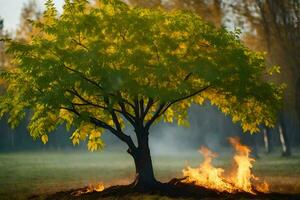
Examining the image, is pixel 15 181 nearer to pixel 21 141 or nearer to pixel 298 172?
pixel 298 172

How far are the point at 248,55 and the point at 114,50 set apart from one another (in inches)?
221

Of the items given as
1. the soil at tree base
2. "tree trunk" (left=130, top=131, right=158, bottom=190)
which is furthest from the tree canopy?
the soil at tree base

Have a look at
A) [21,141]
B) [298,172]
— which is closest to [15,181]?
[298,172]

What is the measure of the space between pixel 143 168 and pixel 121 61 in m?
5.03

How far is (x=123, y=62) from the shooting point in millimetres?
18578

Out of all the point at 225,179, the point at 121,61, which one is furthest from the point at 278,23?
the point at 121,61

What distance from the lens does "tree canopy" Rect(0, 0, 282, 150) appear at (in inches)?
696

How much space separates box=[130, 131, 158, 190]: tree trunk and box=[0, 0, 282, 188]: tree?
0.15ft

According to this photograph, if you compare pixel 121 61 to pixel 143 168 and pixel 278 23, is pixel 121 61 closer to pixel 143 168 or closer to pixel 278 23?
pixel 143 168

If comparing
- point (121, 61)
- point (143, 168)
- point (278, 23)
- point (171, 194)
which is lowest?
point (171, 194)

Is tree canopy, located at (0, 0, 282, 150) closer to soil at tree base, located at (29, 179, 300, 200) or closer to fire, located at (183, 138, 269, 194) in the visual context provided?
fire, located at (183, 138, 269, 194)

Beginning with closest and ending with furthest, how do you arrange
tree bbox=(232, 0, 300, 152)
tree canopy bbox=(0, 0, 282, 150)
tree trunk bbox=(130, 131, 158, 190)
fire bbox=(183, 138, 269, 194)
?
tree canopy bbox=(0, 0, 282, 150), fire bbox=(183, 138, 269, 194), tree trunk bbox=(130, 131, 158, 190), tree bbox=(232, 0, 300, 152)

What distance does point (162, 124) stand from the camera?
7831 centimetres

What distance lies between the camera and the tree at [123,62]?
697 inches
